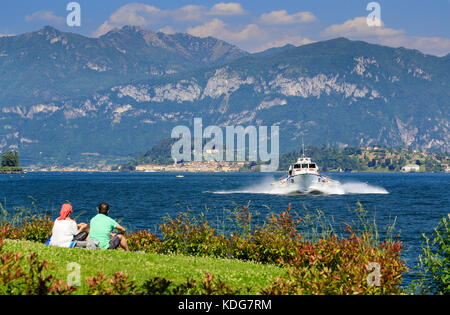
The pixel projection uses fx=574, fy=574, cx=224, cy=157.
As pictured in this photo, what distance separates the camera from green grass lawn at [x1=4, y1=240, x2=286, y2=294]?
613 inches

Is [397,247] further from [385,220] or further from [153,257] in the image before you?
[385,220]

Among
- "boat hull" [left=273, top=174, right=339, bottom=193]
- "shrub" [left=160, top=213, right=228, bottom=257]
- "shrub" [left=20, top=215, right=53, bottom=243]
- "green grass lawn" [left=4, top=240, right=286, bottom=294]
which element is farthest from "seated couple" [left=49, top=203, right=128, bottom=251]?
"boat hull" [left=273, top=174, right=339, bottom=193]

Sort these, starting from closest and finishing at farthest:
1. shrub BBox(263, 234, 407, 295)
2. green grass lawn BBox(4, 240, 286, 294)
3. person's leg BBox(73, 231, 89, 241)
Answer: shrub BBox(263, 234, 407, 295), green grass lawn BBox(4, 240, 286, 294), person's leg BBox(73, 231, 89, 241)

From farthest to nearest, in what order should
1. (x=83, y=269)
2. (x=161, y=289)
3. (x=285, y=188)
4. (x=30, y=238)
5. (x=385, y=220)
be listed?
(x=285, y=188) < (x=385, y=220) < (x=30, y=238) < (x=83, y=269) < (x=161, y=289)

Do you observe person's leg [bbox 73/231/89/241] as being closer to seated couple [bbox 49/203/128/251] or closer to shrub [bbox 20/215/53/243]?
seated couple [bbox 49/203/128/251]

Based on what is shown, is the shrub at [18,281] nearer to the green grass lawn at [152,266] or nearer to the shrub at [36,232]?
the green grass lawn at [152,266]

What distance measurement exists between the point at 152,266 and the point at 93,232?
398cm

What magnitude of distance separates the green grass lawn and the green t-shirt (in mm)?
1037

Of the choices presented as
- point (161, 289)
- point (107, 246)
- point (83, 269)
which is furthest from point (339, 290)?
point (107, 246)

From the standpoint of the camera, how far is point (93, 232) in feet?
66.3

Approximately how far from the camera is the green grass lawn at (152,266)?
15570 millimetres

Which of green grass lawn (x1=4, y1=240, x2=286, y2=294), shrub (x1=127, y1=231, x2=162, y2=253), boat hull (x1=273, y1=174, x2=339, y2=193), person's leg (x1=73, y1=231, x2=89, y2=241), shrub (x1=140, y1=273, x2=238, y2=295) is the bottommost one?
boat hull (x1=273, y1=174, x2=339, y2=193)

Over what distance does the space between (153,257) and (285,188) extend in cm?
10379
